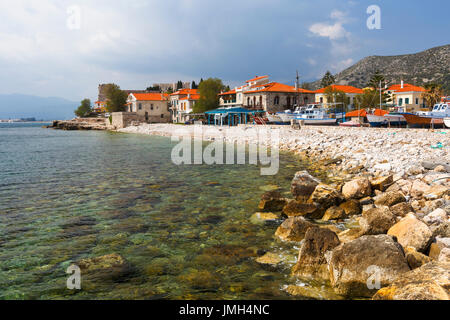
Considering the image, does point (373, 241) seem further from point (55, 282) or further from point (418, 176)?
point (418, 176)

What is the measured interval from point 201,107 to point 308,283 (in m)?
64.3

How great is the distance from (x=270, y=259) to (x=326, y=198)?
3862mm

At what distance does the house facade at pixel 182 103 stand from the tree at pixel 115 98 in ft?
51.1

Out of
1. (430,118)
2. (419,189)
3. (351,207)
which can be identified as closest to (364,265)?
(351,207)

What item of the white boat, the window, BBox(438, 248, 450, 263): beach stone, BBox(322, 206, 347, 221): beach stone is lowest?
BBox(322, 206, 347, 221): beach stone

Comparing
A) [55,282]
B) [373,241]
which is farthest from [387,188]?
[55,282]

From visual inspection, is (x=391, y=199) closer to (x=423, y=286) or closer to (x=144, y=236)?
(x=423, y=286)

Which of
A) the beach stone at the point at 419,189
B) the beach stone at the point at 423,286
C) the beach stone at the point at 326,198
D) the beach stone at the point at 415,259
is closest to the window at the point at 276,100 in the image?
the beach stone at the point at 419,189

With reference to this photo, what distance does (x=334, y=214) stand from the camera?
9.24 meters

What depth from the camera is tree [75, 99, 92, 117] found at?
121188 mm

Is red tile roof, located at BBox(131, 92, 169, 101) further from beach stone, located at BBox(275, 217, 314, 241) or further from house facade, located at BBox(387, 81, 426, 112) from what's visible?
beach stone, located at BBox(275, 217, 314, 241)

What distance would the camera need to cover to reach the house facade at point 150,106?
8419 centimetres

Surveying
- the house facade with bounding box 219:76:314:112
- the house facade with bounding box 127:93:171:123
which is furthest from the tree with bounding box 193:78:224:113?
the house facade with bounding box 127:93:171:123

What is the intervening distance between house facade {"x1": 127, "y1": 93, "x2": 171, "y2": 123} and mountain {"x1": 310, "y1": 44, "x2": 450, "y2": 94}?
80348 mm
